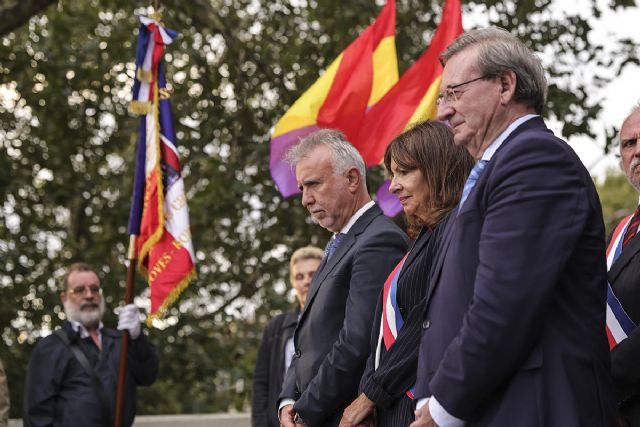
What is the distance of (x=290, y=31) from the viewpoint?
36.2ft

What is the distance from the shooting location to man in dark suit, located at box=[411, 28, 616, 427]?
8.50 ft

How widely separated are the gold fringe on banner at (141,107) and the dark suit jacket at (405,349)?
4043 mm

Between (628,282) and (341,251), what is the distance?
1.13 metres

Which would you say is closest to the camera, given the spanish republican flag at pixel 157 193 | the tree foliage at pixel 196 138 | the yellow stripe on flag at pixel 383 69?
the spanish republican flag at pixel 157 193

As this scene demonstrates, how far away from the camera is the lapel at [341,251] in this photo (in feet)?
13.7

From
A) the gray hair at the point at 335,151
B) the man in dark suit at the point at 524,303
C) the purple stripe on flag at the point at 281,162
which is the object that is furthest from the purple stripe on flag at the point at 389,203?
the man in dark suit at the point at 524,303

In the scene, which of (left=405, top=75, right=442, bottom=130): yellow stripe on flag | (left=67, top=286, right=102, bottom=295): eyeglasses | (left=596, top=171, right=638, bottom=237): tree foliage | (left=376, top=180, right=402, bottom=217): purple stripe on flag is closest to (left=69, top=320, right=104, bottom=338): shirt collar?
(left=67, top=286, right=102, bottom=295): eyeglasses

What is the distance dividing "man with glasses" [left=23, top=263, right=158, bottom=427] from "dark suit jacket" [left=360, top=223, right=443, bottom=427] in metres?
3.52

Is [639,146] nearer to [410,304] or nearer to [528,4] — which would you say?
[410,304]

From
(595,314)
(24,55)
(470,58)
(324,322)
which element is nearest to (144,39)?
(24,55)

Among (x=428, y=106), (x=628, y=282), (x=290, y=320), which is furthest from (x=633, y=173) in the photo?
(x=290, y=320)

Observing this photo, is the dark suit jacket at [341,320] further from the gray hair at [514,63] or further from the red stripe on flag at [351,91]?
the red stripe on flag at [351,91]

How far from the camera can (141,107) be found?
720 cm

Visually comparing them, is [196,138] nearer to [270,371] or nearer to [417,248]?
[270,371]
